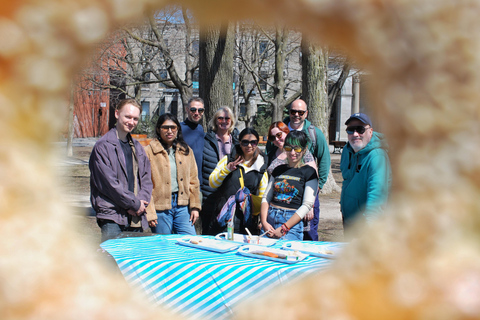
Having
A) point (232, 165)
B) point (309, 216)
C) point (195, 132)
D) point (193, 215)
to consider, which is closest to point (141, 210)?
point (193, 215)

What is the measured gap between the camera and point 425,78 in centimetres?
35

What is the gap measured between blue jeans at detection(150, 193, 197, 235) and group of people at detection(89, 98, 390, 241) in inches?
0.6

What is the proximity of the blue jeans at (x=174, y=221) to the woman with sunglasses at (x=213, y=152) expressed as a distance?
→ 308 millimetres

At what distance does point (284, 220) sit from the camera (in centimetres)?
559

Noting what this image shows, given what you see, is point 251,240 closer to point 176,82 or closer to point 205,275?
point 205,275

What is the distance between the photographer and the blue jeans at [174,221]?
612 centimetres

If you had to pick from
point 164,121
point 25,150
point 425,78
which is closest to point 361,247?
point 425,78

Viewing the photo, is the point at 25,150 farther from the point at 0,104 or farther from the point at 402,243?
the point at 402,243

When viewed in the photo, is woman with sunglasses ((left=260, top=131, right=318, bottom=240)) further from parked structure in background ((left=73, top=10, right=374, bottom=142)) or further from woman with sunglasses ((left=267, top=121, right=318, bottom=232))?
parked structure in background ((left=73, top=10, right=374, bottom=142))

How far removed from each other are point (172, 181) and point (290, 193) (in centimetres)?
178

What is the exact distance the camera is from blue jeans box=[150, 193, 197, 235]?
6117 mm

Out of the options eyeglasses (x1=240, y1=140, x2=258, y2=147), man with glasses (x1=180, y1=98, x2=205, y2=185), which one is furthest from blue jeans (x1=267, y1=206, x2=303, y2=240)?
man with glasses (x1=180, y1=98, x2=205, y2=185)

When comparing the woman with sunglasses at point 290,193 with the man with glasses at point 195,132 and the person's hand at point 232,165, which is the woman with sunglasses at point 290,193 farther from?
the man with glasses at point 195,132

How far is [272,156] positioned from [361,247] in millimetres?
6043
